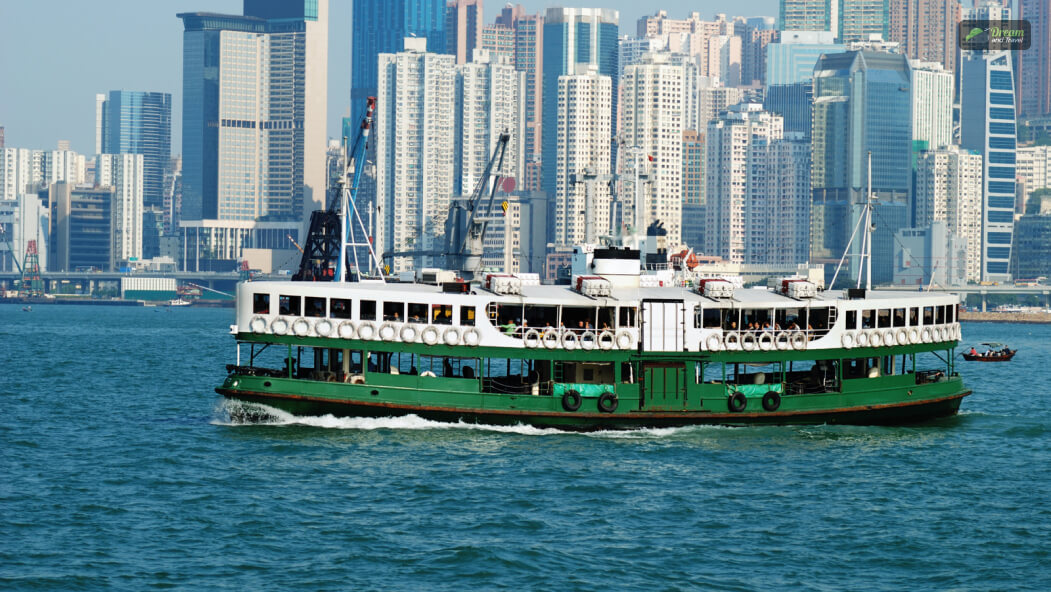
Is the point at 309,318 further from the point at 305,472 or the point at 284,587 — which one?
the point at 284,587

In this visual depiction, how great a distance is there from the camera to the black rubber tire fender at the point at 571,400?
4150 centimetres

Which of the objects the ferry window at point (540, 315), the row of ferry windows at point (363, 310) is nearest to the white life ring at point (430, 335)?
the row of ferry windows at point (363, 310)

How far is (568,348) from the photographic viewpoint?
4147cm

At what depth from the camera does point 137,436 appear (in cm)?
4447

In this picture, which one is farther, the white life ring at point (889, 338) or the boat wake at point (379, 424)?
the white life ring at point (889, 338)

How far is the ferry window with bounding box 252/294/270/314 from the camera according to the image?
4141 cm

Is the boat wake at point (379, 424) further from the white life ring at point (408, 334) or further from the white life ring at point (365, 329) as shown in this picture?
the white life ring at point (365, 329)

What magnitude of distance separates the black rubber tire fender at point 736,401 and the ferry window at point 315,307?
12.5 m

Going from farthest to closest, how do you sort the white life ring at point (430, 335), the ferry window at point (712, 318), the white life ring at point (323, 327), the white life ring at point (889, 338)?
the white life ring at point (889, 338) → the ferry window at point (712, 318) → the white life ring at point (430, 335) → the white life ring at point (323, 327)

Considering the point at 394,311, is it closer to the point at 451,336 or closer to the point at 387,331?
the point at 387,331

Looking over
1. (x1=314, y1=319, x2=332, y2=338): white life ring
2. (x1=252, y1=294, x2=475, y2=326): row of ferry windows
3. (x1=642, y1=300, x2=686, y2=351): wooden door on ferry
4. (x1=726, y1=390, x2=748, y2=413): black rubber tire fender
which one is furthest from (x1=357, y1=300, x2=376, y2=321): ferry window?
(x1=726, y1=390, x2=748, y2=413): black rubber tire fender

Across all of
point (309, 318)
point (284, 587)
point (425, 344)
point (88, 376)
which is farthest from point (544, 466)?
point (88, 376)

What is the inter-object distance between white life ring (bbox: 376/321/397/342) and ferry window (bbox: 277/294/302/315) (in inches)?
102

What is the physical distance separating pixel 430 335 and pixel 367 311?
2.00 m
